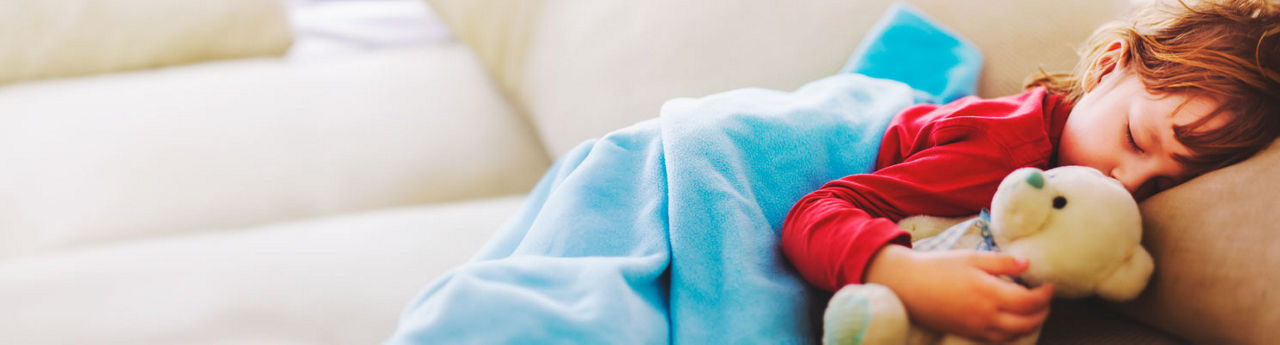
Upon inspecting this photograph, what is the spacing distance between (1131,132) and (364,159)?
36.9 inches

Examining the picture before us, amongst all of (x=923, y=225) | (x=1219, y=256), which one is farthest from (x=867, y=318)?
(x=1219, y=256)

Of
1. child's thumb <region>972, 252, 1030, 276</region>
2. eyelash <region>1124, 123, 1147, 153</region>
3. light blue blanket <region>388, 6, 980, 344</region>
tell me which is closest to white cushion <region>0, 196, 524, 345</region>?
light blue blanket <region>388, 6, 980, 344</region>

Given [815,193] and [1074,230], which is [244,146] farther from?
[1074,230]

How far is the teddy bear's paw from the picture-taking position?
0.57 meters

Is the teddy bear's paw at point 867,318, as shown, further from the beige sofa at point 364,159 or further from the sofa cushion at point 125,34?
the sofa cushion at point 125,34

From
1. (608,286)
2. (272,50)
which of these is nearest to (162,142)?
(272,50)

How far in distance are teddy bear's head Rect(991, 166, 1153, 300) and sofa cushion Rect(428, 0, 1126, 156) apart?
13.2 inches

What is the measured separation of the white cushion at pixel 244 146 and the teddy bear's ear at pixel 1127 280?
818mm

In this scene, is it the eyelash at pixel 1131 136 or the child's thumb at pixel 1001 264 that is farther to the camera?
the eyelash at pixel 1131 136

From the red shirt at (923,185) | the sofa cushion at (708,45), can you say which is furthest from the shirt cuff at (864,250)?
the sofa cushion at (708,45)

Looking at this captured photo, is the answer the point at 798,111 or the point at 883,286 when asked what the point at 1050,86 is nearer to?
the point at 798,111

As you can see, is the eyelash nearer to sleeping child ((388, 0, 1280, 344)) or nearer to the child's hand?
sleeping child ((388, 0, 1280, 344))

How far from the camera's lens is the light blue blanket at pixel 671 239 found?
0.62 m

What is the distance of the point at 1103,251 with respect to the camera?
0.60 m
